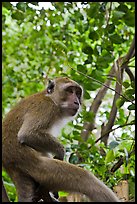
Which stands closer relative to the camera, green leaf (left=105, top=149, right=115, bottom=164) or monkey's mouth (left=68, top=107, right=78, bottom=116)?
green leaf (left=105, top=149, right=115, bottom=164)

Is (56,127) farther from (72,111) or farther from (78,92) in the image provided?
(78,92)

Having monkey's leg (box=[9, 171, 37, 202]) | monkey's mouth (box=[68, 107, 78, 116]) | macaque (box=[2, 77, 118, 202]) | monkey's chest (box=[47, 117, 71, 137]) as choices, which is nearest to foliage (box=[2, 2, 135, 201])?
monkey's mouth (box=[68, 107, 78, 116])

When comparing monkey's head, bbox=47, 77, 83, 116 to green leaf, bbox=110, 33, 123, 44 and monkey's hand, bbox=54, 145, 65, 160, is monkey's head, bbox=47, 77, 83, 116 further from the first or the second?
green leaf, bbox=110, 33, 123, 44

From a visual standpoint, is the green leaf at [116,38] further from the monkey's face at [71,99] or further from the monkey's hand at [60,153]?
the monkey's hand at [60,153]

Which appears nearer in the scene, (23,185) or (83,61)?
(23,185)

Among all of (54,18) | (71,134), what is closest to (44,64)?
(54,18)

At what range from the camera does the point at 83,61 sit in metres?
6.98

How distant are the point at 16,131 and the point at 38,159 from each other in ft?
1.24

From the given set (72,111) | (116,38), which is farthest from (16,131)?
(116,38)

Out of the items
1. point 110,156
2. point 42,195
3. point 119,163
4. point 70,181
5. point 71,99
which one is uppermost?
point 71,99

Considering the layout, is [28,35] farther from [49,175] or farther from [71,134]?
[49,175]

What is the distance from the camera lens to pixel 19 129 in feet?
14.5

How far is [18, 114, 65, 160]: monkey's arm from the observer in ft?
14.1

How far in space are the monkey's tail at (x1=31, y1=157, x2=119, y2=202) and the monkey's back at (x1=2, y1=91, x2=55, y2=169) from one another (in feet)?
0.60
